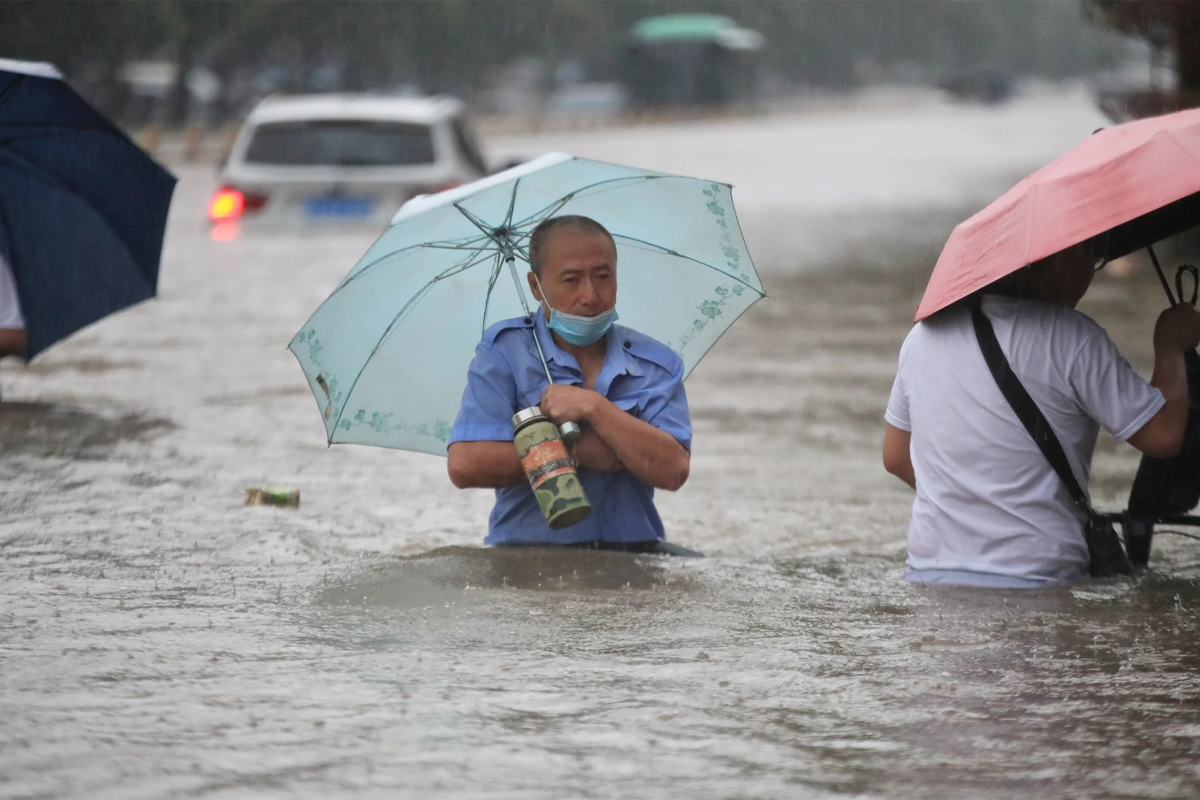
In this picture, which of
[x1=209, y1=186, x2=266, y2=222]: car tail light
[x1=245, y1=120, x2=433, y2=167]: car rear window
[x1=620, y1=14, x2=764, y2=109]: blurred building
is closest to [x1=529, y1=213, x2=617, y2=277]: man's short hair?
[x1=245, y1=120, x2=433, y2=167]: car rear window

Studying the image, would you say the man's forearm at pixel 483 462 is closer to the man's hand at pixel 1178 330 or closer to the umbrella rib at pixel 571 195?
the umbrella rib at pixel 571 195

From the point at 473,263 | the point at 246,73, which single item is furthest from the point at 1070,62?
the point at 473,263

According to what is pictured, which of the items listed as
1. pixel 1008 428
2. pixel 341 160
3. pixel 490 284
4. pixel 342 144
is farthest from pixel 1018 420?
pixel 341 160

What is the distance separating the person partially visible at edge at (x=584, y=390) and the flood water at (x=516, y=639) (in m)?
0.30

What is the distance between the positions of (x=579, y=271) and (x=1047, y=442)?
1.37 m

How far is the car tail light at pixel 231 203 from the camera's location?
15.3 metres

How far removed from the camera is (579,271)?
16.7 ft

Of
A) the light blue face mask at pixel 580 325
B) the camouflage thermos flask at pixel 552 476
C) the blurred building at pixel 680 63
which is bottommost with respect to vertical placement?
the camouflage thermos flask at pixel 552 476

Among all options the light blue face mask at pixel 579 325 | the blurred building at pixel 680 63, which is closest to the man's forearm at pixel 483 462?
the light blue face mask at pixel 579 325

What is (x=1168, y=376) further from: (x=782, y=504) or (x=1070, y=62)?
(x=1070, y=62)

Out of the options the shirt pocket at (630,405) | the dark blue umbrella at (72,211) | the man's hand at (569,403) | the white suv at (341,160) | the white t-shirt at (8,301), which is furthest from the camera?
the white suv at (341,160)

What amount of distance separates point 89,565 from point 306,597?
89 cm

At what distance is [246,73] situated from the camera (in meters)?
84.5

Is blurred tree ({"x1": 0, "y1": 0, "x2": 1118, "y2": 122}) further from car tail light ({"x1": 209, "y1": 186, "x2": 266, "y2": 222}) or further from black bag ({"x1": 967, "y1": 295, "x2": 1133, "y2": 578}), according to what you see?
black bag ({"x1": 967, "y1": 295, "x2": 1133, "y2": 578})
